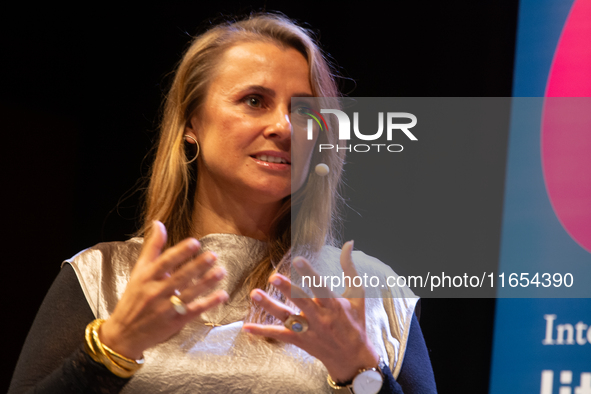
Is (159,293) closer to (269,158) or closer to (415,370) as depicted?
(269,158)

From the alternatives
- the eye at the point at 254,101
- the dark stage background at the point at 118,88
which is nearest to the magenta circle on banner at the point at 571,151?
the dark stage background at the point at 118,88

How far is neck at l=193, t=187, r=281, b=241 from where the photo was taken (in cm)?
129

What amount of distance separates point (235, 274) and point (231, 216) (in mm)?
140

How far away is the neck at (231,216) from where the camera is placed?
1.29 meters

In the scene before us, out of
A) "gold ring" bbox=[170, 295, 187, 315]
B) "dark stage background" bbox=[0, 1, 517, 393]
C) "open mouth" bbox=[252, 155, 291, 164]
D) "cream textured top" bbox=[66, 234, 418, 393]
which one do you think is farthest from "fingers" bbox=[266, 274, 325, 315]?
"dark stage background" bbox=[0, 1, 517, 393]

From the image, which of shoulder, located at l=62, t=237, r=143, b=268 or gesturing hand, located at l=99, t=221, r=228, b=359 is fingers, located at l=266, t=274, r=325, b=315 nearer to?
gesturing hand, located at l=99, t=221, r=228, b=359

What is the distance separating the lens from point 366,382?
3.10ft

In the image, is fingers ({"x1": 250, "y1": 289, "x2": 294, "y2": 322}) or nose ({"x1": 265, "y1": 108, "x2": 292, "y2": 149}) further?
nose ({"x1": 265, "y1": 108, "x2": 292, "y2": 149})

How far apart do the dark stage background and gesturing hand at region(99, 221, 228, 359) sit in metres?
0.70

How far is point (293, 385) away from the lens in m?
1.09

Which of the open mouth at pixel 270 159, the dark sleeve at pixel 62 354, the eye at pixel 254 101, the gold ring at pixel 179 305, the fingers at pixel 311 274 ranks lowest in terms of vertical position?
the dark sleeve at pixel 62 354

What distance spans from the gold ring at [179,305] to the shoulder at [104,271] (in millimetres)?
354

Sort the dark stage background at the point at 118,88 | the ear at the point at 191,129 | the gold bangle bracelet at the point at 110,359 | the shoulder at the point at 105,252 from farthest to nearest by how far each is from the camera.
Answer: the dark stage background at the point at 118,88, the ear at the point at 191,129, the shoulder at the point at 105,252, the gold bangle bracelet at the point at 110,359

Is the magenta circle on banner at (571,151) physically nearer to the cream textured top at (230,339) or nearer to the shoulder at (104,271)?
the cream textured top at (230,339)
